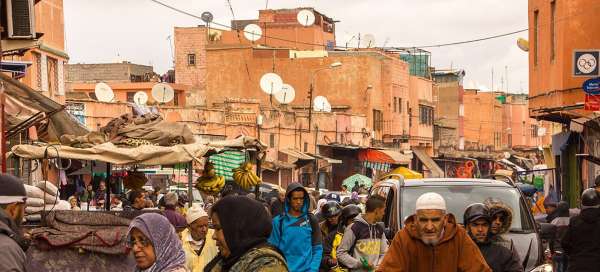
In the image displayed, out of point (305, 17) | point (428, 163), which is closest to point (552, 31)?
point (305, 17)

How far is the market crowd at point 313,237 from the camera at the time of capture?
545cm

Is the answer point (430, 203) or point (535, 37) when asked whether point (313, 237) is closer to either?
point (430, 203)

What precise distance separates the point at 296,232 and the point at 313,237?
22cm

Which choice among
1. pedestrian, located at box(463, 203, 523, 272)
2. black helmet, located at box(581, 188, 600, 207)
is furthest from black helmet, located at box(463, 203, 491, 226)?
black helmet, located at box(581, 188, 600, 207)

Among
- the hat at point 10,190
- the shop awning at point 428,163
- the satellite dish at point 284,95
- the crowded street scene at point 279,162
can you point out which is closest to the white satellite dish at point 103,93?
the crowded street scene at point 279,162

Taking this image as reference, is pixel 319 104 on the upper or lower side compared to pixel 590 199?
upper

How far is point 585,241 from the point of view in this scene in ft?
39.1

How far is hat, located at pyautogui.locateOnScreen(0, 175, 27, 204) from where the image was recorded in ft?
24.1

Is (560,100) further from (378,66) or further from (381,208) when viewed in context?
(378,66)

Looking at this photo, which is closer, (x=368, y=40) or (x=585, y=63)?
(x=585, y=63)

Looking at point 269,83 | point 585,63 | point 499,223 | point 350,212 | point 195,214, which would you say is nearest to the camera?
point 499,223

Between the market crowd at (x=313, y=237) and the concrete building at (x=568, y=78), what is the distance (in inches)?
398

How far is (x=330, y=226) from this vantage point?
1338 centimetres

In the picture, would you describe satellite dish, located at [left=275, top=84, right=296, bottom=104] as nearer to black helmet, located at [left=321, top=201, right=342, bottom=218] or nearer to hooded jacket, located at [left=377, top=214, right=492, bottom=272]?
black helmet, located at [left=321, top=201, right=342, bottom=218]
